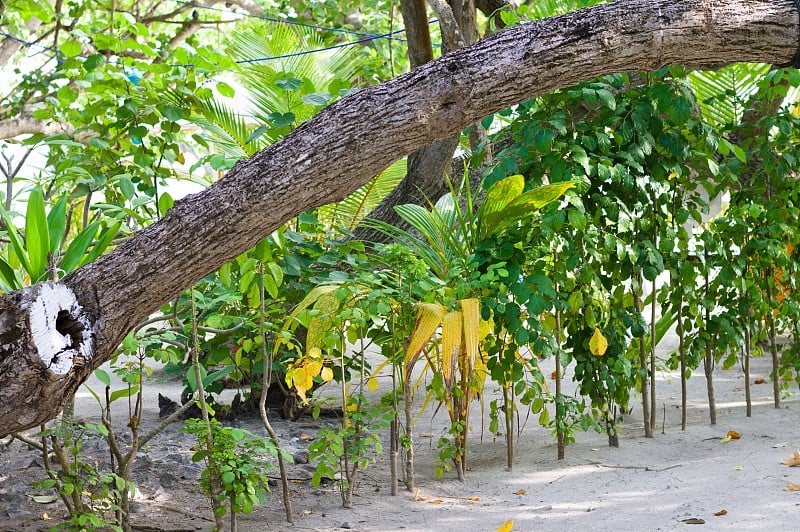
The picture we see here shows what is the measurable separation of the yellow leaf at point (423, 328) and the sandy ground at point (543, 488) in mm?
627

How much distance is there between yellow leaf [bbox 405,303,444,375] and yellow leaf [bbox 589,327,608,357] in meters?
0.86

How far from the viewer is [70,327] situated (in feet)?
6.88

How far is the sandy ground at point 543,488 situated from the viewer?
3.04 meters

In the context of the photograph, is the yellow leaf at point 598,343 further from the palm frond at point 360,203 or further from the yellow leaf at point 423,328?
the palm frond at point 360,203

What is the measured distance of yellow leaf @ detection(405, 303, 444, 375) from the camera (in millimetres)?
3025

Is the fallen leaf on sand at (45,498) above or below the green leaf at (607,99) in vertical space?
below

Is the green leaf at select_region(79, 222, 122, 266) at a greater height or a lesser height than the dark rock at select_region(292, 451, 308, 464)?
greater

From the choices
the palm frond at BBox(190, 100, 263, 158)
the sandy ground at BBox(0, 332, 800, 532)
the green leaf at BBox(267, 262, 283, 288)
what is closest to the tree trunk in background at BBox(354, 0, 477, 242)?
the palm frond at BBox(190, 100, 263, 158)

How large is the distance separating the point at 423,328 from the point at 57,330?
1.36 metres

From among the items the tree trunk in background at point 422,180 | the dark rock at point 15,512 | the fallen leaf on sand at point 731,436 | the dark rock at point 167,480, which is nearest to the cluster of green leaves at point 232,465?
the dark rock at point 167,480

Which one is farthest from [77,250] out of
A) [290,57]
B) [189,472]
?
[290,57]

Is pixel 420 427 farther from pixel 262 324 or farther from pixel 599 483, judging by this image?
pixel 262 324

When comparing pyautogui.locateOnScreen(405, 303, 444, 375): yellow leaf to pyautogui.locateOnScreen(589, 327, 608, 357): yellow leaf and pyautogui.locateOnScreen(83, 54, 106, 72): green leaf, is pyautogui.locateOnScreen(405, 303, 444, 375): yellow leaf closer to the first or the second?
pyautogui.locateOnScreen(589, 327, 608, 357): yellow leaf

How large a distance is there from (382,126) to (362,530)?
1.58 m
